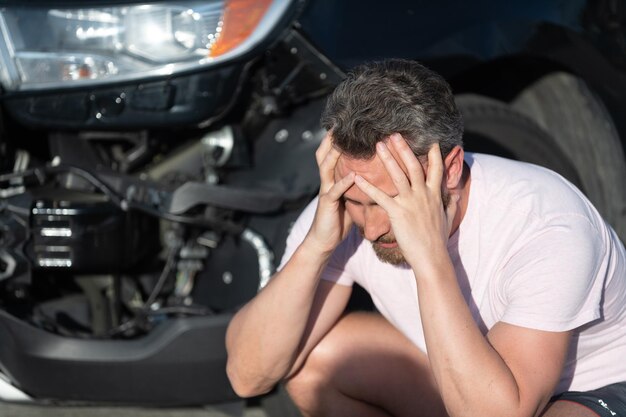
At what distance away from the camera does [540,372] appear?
2592mm

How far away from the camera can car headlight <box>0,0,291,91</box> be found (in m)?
3.12

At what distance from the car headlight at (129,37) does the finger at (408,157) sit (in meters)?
0.67

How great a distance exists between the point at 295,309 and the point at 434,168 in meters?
0.59

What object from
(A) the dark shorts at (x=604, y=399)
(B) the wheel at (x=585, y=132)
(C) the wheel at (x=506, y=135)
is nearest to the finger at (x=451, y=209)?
(A) the dark shorts at (x=604, y=399)

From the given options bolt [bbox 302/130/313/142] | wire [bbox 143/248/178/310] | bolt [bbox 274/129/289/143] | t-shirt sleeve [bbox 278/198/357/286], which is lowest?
wire [bbox 143/248/178/310]

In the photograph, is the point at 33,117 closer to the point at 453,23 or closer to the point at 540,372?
the point at 453,23

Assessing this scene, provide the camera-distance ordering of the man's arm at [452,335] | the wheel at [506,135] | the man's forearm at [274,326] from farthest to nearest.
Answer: the wheel at [506,135] → the man's forearm at [274,326] → the man's arm at [452,335]

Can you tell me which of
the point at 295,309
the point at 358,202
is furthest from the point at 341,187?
the point at 295,309

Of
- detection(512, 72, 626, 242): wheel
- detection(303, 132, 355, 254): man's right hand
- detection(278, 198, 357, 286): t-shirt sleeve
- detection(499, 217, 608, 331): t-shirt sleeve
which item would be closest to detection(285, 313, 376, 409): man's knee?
detection(278, 198, 357, 286): t-shirt sleeve

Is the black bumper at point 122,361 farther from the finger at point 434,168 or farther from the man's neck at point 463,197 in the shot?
the finger at point 434,168

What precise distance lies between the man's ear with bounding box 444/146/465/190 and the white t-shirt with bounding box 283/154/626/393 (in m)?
0.15

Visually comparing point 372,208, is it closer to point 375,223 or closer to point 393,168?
point 375,223

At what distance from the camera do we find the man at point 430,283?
8.57ft

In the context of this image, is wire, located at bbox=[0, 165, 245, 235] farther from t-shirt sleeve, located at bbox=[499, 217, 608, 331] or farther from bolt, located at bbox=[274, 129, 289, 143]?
t-shirt sleeve, located at bbox=[499, 217, 608, 331]
